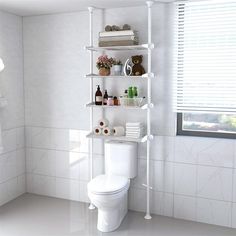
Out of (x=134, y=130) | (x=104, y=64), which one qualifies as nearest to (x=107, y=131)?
(x=134, y=130)

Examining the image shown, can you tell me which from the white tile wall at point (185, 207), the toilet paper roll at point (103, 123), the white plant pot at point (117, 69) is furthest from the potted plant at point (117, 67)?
the white tile wall at point (185, 207)

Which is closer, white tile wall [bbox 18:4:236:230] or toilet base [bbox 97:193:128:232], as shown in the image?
toilet base [bbox 97:193:128:232]

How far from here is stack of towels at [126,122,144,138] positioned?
3072mm

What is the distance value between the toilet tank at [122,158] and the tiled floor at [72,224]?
1.64 feet

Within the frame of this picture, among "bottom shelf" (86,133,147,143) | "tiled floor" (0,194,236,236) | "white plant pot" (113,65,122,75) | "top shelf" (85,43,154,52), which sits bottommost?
"tiled floor" (0,194,236,236)

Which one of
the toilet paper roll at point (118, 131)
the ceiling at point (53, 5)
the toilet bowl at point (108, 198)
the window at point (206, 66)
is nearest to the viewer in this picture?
the toilet bowl at point (108, 198)

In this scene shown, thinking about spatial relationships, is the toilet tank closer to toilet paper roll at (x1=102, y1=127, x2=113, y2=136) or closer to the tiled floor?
toilet paper roll at (x1=102, y1=127, x2=113, y2=136)

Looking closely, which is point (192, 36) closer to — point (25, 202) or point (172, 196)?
point (172, 196)

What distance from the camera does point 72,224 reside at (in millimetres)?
3047

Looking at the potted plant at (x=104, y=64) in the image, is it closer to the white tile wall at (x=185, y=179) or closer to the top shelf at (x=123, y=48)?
the top shelf at (x=123, y=48)

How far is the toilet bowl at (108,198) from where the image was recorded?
2.76 metres

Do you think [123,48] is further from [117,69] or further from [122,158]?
[122,158]

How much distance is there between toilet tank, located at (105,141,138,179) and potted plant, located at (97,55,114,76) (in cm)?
74

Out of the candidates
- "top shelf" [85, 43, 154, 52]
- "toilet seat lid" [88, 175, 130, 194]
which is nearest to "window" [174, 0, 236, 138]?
"top shelf" [85, 43, 154, 52]
